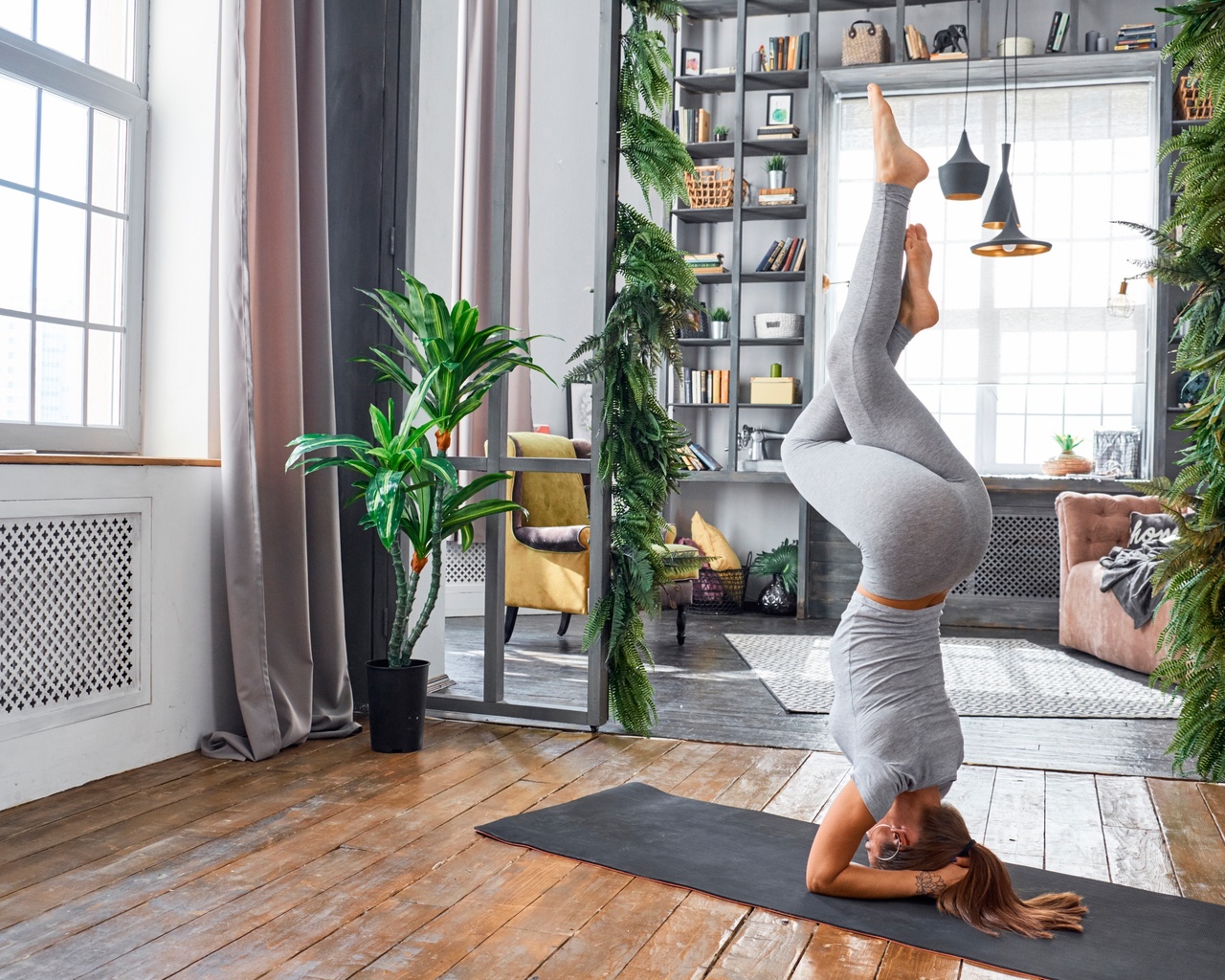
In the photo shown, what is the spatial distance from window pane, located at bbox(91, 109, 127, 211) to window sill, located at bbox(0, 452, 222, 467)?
78 cm

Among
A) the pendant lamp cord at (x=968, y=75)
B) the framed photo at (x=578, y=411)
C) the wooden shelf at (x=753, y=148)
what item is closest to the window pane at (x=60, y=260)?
Result: the framed photo at (x=578, y=411)

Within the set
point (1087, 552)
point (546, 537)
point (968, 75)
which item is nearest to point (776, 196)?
point (968, 75)

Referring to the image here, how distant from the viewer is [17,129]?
2902 mm

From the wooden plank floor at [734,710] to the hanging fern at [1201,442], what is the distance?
0.27 metres

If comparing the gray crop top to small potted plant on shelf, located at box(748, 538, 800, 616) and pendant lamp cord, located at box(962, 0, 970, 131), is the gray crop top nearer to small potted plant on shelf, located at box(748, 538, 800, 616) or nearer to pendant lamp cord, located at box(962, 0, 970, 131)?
small potted plant on shelf, located at box(748, 538, 800, 616)

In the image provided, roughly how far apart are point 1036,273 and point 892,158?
16.1 ft

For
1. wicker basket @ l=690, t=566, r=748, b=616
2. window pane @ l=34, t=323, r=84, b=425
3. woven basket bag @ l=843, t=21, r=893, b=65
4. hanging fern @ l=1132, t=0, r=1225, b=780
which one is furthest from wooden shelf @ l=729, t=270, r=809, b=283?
window pane @ l=34, t=323, r=84, b=425

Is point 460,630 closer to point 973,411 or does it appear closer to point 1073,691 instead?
point 1073,691

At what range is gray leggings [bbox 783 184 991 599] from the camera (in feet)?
6.18

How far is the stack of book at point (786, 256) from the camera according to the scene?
21.1 feet

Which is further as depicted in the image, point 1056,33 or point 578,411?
point 578,411

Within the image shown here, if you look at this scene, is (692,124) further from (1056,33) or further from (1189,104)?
(1189,104)

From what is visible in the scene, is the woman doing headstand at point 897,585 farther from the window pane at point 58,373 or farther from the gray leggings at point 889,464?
the window pane at point 58,373

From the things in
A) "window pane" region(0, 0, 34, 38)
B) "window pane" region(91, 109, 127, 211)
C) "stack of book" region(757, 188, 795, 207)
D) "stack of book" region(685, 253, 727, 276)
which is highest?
"stack of book" region(757, 188, 795, 207)
